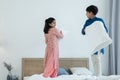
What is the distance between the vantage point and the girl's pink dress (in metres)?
4.24

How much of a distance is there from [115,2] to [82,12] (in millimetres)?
640

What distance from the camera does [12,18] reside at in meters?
4.97

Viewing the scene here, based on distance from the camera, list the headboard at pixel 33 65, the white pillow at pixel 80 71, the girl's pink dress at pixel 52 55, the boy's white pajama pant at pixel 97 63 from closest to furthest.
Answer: the boy's white pajama pant at pixel 97 63
the girl's pink dress at pixel 52 55
the white pillow at pixel 80 71
the headboard at pixel 33 65

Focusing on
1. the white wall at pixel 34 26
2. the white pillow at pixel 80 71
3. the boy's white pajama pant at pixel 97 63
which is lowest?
the white pillow at pixel 80 71

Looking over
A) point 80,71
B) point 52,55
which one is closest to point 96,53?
point 52,55

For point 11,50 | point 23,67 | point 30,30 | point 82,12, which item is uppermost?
point 82,12

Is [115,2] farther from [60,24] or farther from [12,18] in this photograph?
[12,18]

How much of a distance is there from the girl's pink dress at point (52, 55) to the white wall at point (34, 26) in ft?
2.45

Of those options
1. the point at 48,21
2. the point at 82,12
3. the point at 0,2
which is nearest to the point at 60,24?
the point at 82,12

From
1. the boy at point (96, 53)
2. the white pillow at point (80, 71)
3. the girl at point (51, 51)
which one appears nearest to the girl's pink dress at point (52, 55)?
the girl at point (51, 51)

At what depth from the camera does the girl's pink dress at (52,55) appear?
13.9ft

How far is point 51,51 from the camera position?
14.0 feet

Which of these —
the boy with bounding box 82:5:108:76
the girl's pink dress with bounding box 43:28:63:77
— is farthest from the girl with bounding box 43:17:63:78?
the boy with bounding box 82:5:108:76

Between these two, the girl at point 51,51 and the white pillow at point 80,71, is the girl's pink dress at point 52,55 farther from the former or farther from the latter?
the white pillow at point 80,71
